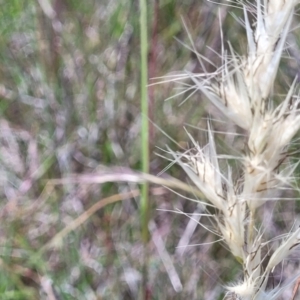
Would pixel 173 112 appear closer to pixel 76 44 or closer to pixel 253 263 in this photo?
pixel 76 44

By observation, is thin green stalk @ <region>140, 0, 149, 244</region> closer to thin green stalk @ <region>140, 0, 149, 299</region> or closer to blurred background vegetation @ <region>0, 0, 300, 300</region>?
thin green stalk @ <region>140, 0, 149, 299</region>

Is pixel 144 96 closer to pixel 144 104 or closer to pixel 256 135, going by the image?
pixel 144 104

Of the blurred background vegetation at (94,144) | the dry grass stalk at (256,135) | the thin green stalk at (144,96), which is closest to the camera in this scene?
the dry grass stalk at (256,135)

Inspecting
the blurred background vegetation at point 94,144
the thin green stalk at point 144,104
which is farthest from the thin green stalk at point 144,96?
the blurred background vegetation at point 94,144

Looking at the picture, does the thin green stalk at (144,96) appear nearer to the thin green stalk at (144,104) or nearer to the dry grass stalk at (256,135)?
the thin green stalk at (144,104)

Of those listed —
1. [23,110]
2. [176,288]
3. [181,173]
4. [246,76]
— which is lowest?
[176,288]

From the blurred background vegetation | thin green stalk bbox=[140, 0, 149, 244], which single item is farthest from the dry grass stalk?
the blurred background vegetation

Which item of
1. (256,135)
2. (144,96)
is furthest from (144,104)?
(256,135)

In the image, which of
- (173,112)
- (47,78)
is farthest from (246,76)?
(47,78)
